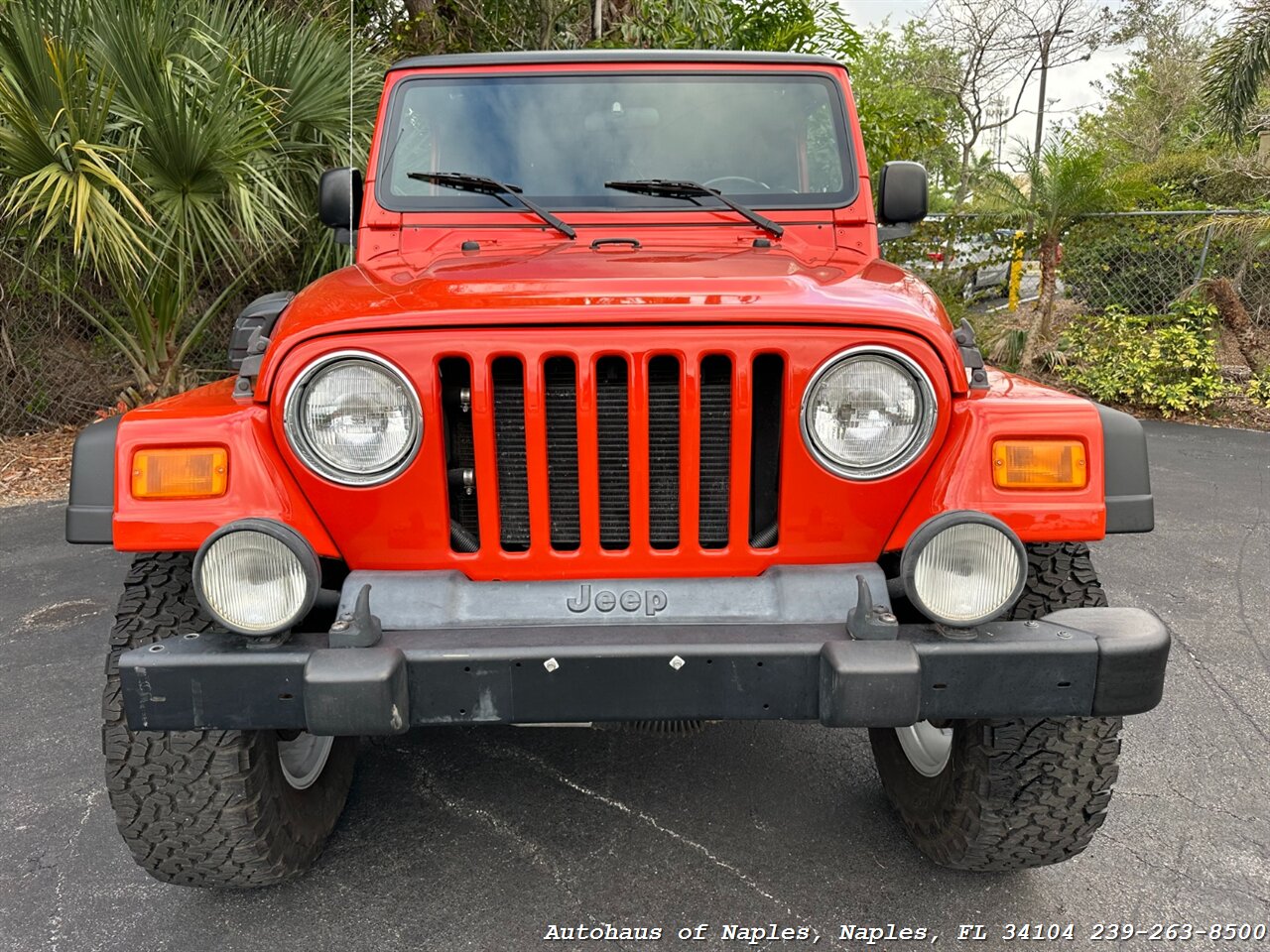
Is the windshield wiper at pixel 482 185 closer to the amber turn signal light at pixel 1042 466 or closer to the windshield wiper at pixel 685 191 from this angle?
the windshield wiper at pixel 685 191

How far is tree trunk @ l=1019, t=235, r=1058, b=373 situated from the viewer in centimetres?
926

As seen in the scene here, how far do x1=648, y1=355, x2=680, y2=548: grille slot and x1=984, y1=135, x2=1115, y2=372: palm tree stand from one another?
809 centimetres

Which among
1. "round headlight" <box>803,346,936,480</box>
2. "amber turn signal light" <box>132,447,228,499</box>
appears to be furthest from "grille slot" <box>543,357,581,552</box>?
"amber turn signal light" <box>132,447,228,499</box>

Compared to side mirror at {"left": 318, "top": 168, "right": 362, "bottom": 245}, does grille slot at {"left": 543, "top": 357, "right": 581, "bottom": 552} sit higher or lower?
lower

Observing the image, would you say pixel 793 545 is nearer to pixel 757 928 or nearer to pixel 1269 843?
pixel 757 928

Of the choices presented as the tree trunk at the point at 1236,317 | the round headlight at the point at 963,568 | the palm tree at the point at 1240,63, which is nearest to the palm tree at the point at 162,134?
the round headlight at the point at 963,568

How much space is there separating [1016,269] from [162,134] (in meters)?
7.96

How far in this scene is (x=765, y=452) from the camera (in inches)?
80.3

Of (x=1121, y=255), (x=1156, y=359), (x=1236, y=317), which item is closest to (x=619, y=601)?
(x=1156, y=359)

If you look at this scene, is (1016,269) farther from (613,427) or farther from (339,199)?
(613,427)

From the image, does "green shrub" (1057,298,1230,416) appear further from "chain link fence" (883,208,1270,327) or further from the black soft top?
the black soft top

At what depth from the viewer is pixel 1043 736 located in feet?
6.88

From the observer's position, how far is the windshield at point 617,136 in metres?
2.96

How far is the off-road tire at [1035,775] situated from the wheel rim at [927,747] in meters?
0.12
